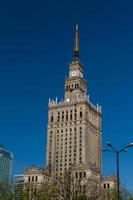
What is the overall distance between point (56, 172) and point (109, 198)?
186 feet

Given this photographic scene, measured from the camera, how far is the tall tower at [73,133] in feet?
583

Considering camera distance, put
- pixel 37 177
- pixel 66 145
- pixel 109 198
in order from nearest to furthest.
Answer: pixel 109 198, pixel 37 177, pixel 66 145

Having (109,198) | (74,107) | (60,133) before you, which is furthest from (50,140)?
(109,198)

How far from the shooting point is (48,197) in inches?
4358

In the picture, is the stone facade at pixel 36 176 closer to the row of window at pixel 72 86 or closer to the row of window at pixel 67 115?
the row of window at pixel 67 115

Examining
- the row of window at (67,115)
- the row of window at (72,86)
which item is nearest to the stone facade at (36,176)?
the row of window at (67,115)

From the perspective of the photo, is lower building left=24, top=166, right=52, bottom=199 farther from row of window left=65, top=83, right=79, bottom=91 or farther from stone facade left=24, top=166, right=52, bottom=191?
row of window left=65, top=83, right=79, bottom=91

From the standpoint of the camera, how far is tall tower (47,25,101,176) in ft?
583

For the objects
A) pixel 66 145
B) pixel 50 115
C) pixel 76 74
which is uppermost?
pixel 76 74

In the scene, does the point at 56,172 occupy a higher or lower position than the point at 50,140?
lower

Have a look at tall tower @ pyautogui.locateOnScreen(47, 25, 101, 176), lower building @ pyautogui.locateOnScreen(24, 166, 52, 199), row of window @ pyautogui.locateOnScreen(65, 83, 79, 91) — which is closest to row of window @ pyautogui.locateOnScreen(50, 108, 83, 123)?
tall tower @ pyautogui.locateOnScreen(47, 25, 101, 176)

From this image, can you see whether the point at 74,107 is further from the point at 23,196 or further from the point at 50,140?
the point at 23,196

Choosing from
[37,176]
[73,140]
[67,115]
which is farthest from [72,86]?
[37,176]

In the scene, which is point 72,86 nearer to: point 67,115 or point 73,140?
point 67,115
